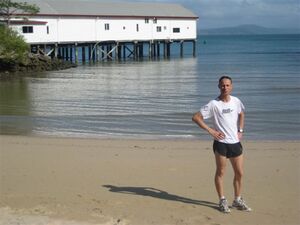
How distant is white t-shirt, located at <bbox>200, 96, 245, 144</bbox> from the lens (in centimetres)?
589

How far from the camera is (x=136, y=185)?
7.40 meters

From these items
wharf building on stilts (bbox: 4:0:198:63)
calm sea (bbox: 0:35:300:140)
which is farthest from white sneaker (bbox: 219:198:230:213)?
wharf building on stilts (bbox: 4:0:198:63)

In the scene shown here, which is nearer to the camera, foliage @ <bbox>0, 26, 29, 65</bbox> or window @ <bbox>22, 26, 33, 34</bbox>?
foliage @ <bbox>0, 26, 29, 65</bbox>

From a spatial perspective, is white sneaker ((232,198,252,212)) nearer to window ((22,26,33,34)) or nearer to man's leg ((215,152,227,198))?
man's leg ((215,152,227,198))

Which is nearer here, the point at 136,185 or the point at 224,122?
the point at 224,122

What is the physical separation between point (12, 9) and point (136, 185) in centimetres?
4275

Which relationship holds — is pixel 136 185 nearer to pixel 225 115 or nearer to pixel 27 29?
pixel 225 115

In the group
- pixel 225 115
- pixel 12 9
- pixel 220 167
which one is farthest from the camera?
pixel 12 9

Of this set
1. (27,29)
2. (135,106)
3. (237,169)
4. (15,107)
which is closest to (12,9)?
(27,29)

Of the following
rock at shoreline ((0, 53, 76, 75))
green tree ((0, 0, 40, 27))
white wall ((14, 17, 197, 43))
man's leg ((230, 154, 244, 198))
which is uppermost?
green tree ((0, 0, 40, 27))

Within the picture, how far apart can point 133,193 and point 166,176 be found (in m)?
1.06

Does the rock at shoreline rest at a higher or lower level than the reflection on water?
higher

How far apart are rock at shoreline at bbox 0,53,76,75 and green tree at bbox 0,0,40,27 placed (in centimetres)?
501

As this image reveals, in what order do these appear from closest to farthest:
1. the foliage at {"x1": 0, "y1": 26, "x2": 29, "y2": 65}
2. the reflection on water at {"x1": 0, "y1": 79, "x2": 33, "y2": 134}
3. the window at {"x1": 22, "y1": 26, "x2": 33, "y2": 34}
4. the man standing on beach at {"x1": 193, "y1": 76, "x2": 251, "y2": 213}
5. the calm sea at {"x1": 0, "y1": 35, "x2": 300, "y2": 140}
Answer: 1. the man standing on beach at {"x1": 193, "y1": 76, "x2": 251, "y2": 213}
2. the calm sea at {"x1": 0, "y1": 35, "x2": 300, "y2": 140}
3. the reflection on water at {"x1": 0, "y1": 79, "x2": 33, "y2": 134}
4. the foliage at {"x1": 0, "y1": 26, "x2": 29, "y2": 65}
5. the window at {"x1": 22, "y1": 26, "x2": 33, "y2": 34}
